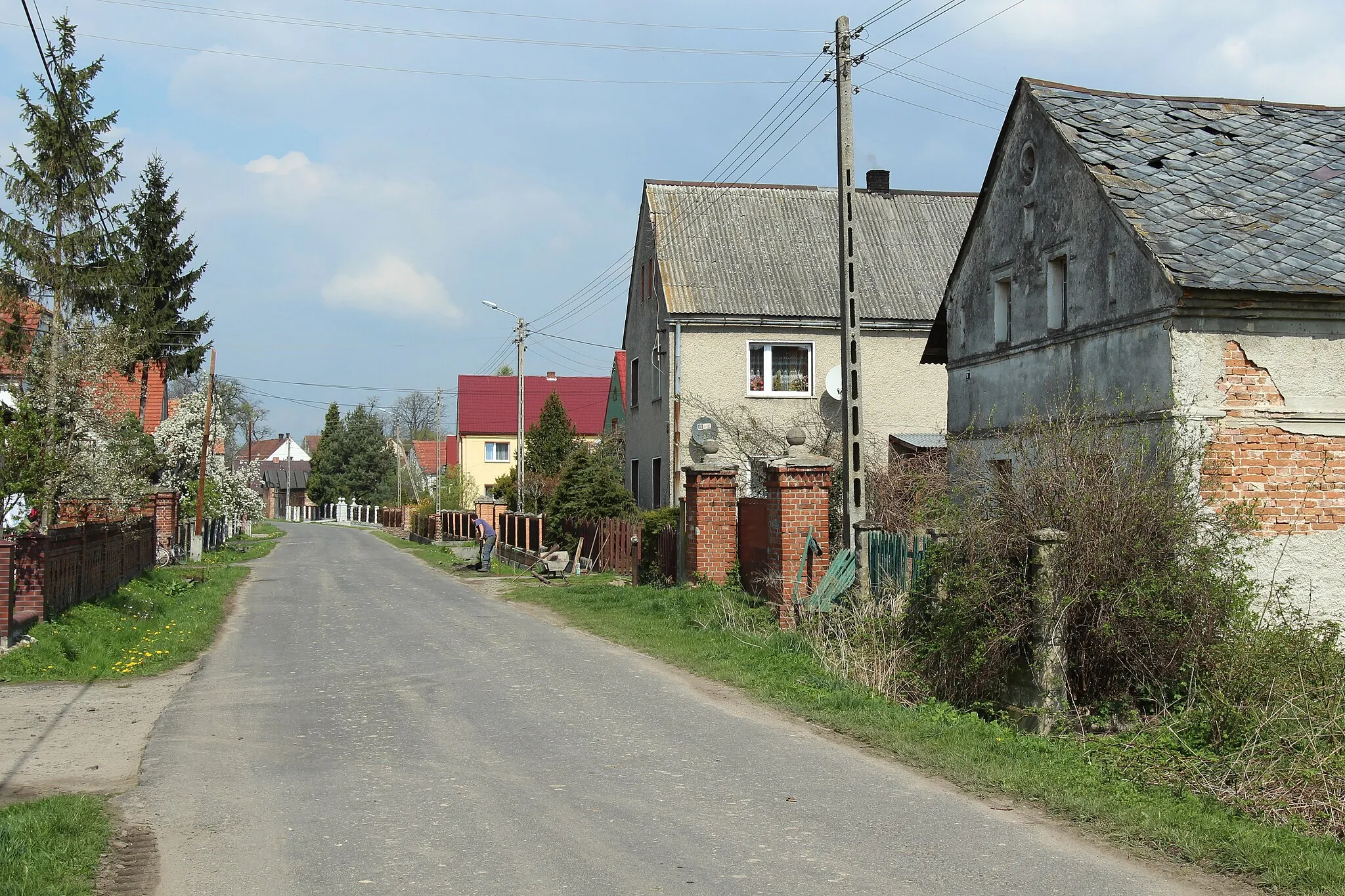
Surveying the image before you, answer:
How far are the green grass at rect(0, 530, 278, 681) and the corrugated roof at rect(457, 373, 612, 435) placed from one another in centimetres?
4554

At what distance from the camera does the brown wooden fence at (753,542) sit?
17031mm

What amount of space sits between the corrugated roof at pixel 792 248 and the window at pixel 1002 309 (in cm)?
1178

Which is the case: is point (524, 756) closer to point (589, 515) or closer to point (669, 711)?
point (669, 711)

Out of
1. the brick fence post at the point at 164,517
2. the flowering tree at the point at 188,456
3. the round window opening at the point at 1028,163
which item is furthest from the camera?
the flowering tree at the point at 188,456

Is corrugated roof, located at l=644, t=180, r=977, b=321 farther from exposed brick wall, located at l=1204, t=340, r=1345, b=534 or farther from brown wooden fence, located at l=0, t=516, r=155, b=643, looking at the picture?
exposed brick wall, located at l=1204, t=340, r=1345, b=534

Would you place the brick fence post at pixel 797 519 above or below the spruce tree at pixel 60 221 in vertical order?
below

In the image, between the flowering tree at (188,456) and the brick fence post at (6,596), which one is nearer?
the brick fence post at (6,596)

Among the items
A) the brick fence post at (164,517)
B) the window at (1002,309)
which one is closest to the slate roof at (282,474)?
the brick fence post at (164,517)

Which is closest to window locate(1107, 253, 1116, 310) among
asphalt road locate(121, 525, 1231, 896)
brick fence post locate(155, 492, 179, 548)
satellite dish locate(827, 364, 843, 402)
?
asphalt road locate(121, 525, 1231, 896)

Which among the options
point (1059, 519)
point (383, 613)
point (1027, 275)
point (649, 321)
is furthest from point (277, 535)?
point (1059, 519)

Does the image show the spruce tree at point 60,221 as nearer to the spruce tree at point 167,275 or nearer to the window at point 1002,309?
the spruce tree at point 167,275

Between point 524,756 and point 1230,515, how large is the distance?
20.6 feet

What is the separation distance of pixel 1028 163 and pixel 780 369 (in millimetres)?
13267

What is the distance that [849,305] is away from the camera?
13945 millimetres
